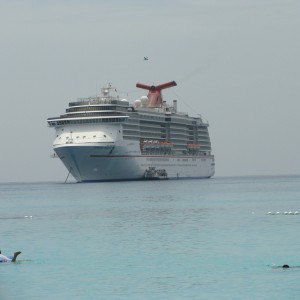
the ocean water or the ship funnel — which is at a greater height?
the ship funnel

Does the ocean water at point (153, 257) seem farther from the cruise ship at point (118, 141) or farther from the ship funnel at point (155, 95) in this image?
the ship funnel at point (155, 95)

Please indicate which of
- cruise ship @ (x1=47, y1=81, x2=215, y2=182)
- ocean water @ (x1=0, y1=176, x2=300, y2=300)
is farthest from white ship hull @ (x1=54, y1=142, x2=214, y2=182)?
ocean water @ (x1=0, y1=176, x2=300, y2=300)

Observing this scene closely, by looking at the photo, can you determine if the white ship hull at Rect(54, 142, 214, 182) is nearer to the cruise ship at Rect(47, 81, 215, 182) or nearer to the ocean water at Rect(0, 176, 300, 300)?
the cruise ship at Rect(47, 81, 215, 182)

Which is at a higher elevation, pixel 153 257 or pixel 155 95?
pixel 155 95

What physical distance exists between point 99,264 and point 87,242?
941cm

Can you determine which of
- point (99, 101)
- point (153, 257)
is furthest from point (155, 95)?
point (153, 257)

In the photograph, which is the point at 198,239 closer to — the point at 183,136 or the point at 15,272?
the point at 15,272

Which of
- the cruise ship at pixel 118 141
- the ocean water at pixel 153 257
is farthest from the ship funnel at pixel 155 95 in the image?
the ocean water at pixel 153 257

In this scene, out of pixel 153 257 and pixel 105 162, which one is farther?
pixel 105 162

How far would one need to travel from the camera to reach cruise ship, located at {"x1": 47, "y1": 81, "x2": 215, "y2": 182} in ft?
497

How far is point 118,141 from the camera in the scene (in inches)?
6068

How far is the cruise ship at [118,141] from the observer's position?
15162 centimetres

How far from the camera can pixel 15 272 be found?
3619cm

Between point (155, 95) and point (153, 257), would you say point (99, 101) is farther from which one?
point (153, 257)
